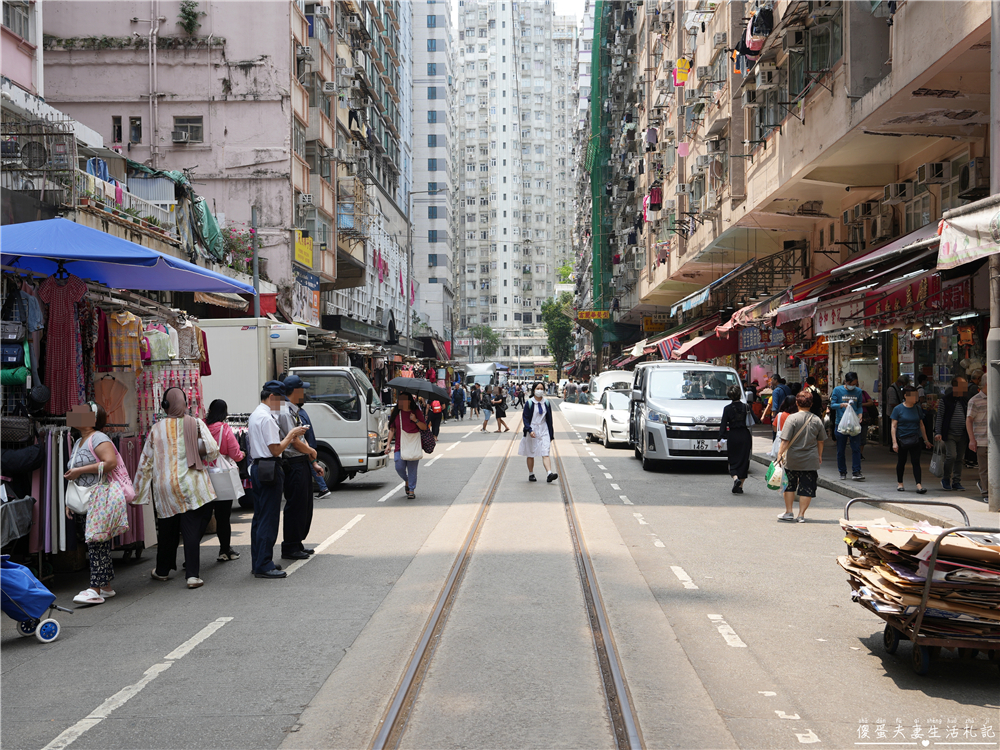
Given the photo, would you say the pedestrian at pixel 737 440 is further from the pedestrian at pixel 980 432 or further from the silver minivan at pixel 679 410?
the pedestrian at pixel 980 432

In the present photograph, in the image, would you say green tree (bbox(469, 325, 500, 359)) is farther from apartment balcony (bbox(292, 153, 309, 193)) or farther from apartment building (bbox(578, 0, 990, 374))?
apartment balcony (bbox(292, 153, 309, 193))

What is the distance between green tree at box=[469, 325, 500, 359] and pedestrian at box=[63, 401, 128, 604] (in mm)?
107473

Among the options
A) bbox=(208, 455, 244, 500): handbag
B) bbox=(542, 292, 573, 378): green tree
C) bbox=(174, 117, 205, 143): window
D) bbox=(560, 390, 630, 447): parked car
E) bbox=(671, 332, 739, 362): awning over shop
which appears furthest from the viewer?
bbox=(542, 292, 573, 378): green tree

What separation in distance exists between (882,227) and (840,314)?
176 inches

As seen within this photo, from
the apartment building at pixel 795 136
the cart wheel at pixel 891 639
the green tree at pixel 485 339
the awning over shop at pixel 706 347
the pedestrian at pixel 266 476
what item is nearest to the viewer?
the cart wheel at pixel 891 639

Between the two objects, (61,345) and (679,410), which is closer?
(61,345)

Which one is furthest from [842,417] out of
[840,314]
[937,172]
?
[937,172]

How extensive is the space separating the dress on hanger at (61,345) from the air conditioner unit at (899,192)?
15480 millimetres

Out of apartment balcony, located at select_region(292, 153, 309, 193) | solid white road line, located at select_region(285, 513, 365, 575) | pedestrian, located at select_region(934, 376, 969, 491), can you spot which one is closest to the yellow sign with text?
apartment balcony, located at select_region(292, 153, 309, 193)

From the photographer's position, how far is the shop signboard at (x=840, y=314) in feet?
52.9

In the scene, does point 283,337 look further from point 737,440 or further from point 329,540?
point 737,440

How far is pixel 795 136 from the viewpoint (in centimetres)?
1889

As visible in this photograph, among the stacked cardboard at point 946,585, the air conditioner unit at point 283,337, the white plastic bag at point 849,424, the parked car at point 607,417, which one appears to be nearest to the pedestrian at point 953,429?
the white plastic bag at point 849,424

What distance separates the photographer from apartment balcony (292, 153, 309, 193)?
31781 mm
